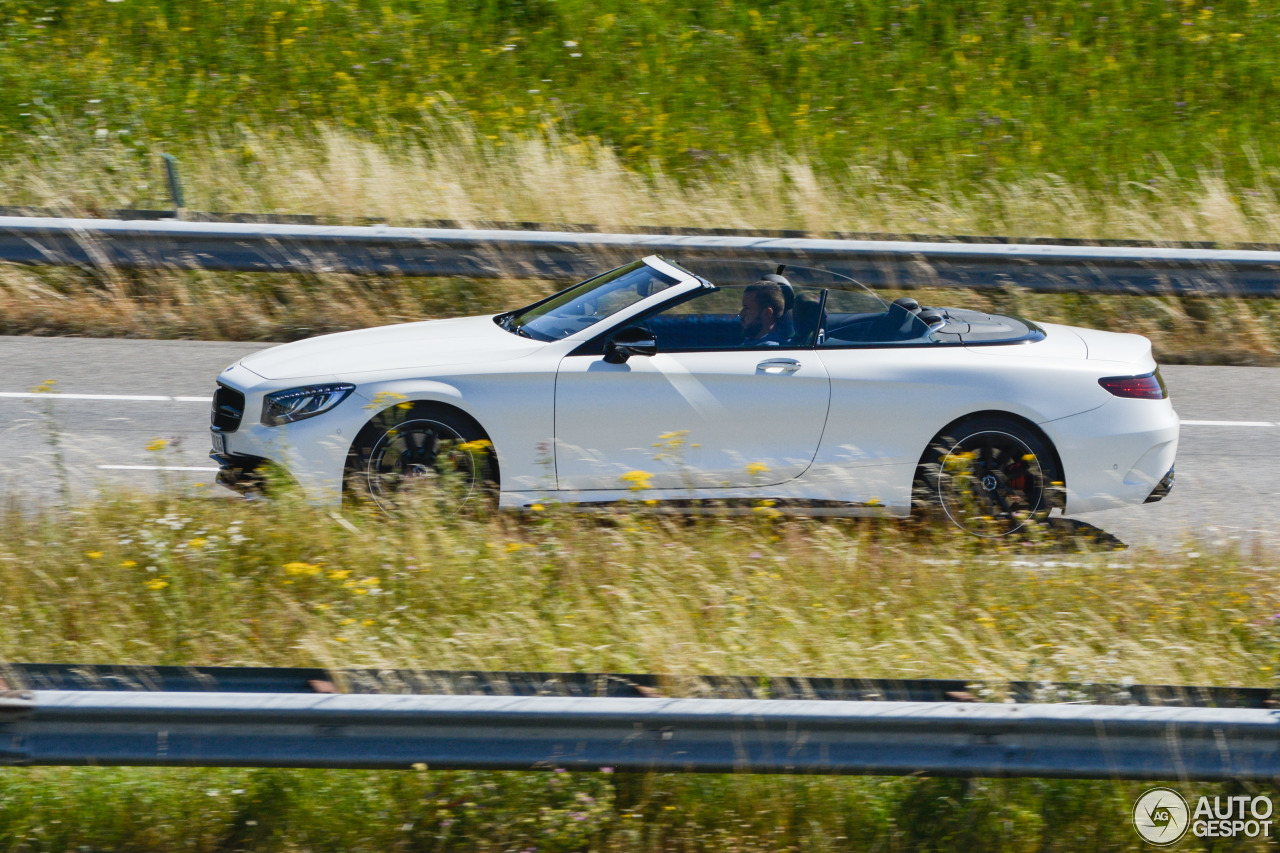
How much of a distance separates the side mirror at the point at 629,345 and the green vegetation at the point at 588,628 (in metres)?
0.80

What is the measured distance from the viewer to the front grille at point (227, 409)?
6.12m

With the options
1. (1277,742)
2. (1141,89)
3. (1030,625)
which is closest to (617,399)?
(1030,625)

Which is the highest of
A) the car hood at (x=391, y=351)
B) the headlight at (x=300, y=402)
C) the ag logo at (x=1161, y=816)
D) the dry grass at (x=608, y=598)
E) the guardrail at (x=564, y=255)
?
the guardrail at (x=564, y=255)

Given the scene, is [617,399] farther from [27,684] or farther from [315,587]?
[27,684]

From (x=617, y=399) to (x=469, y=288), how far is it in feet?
16.0

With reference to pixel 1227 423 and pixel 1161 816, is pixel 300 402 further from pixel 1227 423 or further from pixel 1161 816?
pixel 1227 423

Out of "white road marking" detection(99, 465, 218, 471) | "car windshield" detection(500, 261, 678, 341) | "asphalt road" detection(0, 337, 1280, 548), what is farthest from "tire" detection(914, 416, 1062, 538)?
"white road marking" detection(99, 465, 218, 471)

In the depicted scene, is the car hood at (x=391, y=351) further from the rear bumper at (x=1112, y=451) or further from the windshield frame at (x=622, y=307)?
the rear bumper at (x=1112, y=451)

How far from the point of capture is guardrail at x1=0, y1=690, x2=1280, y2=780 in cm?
329

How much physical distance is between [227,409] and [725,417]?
2.48 m

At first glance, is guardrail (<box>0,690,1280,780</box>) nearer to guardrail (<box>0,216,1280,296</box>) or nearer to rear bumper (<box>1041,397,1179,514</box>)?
rear bumper (<box>1041,397,1179,514</box>)

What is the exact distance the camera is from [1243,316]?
1037 cm

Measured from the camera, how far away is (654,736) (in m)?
3.38

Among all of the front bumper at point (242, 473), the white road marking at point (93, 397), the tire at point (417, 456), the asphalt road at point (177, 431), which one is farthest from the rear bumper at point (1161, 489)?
the white road marking at point (93, 397)
